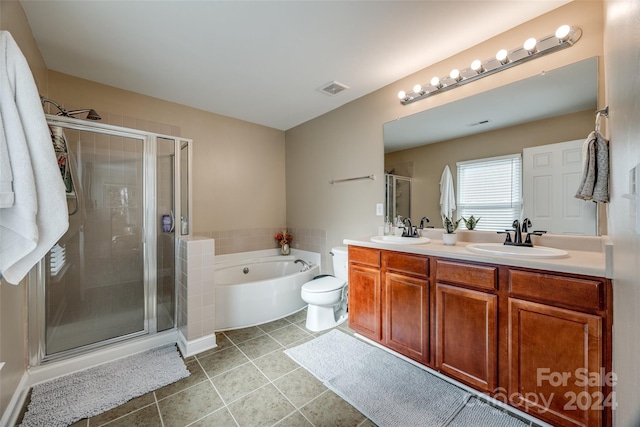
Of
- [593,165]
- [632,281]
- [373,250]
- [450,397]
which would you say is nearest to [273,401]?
[450,397]

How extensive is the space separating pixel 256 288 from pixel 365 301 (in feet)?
3.83

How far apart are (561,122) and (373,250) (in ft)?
4.95

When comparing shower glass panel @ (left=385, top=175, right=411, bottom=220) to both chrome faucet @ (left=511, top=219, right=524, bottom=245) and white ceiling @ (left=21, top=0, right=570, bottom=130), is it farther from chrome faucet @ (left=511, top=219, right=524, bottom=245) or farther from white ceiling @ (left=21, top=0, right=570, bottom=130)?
white ceiling @ (left=21, top=0, right=570, bottom=130)

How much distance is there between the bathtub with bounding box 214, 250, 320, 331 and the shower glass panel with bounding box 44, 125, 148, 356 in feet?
2.37

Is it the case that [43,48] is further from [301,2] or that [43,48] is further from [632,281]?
[632,281]

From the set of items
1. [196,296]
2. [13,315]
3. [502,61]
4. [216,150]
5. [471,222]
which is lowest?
[196,296]

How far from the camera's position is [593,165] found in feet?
4.34

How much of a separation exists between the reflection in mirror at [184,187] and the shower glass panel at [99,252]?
0.32 metres

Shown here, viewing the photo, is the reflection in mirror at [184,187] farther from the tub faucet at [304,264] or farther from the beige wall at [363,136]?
the beige wall at [363,136]

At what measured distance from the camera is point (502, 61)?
181cm

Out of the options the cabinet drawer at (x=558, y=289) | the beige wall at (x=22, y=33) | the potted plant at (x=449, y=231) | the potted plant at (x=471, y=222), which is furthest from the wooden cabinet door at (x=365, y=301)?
the beige wall at (x=22, y=33)

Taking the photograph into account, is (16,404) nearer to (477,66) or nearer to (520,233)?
(520,233)

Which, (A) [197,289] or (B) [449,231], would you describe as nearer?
(B) [449,231]

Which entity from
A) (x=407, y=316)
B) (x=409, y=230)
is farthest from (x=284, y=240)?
(x=407, y=316)
